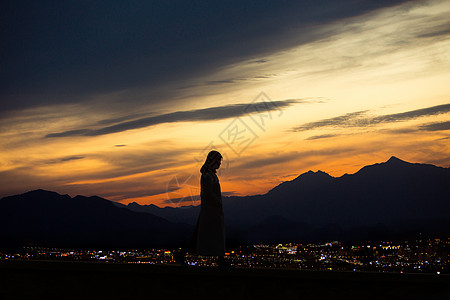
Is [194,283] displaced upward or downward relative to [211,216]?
downward

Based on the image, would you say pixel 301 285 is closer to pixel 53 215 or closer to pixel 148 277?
pixel 148 277

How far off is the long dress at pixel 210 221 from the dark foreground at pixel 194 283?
3.56 feet

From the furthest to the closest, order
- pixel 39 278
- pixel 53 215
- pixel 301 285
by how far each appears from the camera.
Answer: pixel 53 215
pixel 39 278
pixel 301 285

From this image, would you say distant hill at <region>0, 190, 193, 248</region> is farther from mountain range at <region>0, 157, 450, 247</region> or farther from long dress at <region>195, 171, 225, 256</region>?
long dress at <region>195, 171, 225, 256</region>

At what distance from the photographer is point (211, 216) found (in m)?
8.69

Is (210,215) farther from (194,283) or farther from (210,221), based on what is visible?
(194,283)

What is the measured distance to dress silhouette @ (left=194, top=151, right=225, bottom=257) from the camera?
859cm

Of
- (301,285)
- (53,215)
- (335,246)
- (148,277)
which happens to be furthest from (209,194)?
(53,215)

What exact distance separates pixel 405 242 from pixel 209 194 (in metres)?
81.8

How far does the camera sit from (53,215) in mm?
101938

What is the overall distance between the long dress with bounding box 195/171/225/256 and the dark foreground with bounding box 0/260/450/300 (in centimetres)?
109

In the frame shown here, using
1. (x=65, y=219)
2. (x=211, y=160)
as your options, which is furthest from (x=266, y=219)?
(x=211, y=160)

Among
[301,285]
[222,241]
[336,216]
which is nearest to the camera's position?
[301,285]

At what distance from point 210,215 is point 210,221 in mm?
102
